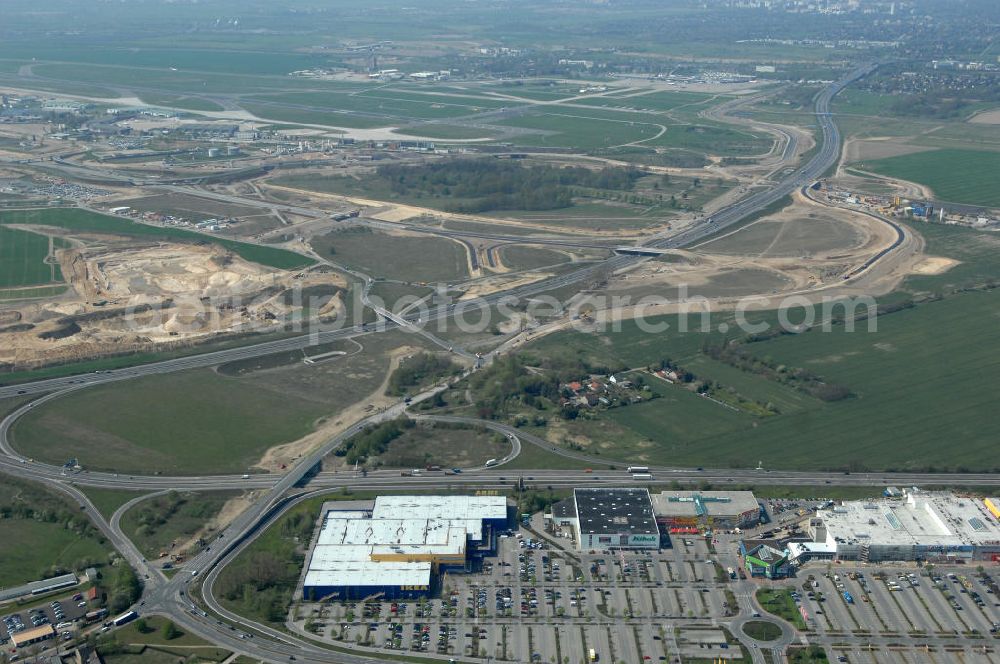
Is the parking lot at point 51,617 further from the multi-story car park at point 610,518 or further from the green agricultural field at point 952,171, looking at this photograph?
the green agricultural field at point 952,171

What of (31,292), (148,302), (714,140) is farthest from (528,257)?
(714,140)

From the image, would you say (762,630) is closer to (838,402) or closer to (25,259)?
(838,402)

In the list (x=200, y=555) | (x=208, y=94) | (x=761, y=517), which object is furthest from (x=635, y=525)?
(x=208, y=94)

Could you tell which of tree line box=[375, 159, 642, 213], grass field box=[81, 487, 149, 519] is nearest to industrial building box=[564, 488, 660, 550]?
grass field box=[81, 487, 149, 519]

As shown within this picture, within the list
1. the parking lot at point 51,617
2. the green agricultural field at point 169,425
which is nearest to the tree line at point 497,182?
A: the green agricultural field at point 169,425

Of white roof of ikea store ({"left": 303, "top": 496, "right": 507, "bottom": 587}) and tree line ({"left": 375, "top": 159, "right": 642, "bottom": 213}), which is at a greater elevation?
tree line ({"left": 375, "top": 159, "right": 642, "bottom": 213})

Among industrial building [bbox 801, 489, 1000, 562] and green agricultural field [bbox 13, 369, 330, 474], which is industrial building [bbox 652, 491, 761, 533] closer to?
industrial building [bbox 801, 489, 1000, 562]

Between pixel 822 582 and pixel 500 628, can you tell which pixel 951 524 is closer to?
pixel 822 582
